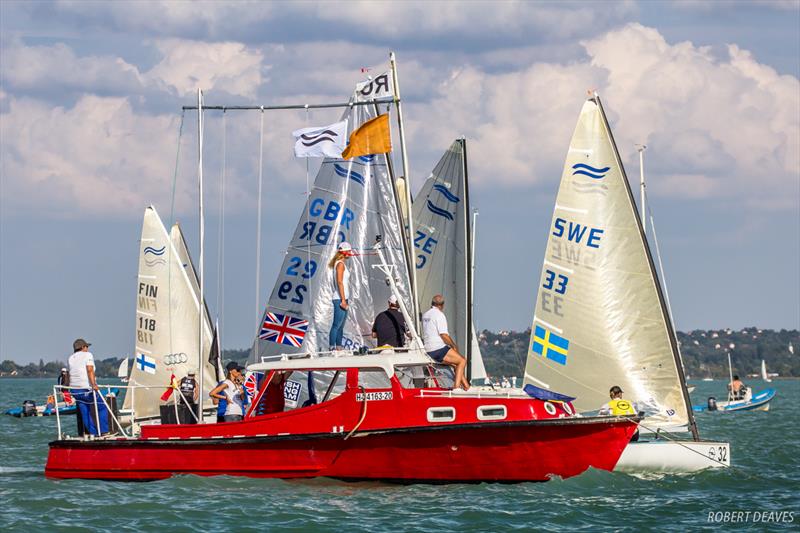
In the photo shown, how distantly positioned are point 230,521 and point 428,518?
2811 millimetres

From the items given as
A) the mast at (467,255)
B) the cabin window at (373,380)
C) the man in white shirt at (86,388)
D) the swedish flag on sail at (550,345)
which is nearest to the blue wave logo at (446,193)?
the mast at (467,255)

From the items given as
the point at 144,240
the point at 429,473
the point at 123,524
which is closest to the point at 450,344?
the point at 429,473

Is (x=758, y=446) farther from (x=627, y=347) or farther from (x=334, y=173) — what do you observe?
(x=334, y=173)

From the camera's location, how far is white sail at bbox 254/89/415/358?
26.3 m

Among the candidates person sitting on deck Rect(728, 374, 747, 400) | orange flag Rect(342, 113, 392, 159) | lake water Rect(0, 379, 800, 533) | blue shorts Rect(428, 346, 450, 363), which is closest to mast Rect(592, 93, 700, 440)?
lake water Rect(0, 379, 800, 533)

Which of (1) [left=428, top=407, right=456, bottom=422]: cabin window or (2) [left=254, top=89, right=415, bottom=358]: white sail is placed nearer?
(1) [left=428, top=407, right=456, bottom=422]: cabin window

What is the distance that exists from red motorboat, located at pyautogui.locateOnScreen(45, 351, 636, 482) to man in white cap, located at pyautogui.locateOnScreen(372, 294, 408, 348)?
1146mm

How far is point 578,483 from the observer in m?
21.9

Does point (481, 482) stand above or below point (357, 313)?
below

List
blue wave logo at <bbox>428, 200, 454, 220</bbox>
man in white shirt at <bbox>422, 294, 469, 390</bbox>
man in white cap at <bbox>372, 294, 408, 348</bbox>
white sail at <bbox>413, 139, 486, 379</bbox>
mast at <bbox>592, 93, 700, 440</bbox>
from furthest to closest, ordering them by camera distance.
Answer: blue wave logo at <bbox>428, 200, 454, 220</bbox>, white sail at <bbox>413, 139, 486, 379</bbox>, mast at <bbox>592, 93, 700, 440</bbox>, man in white cap at <bbox>372, 294, 408, 348</bbox>, man in white shirt at <bbox>422, 294, 469, 390</bbox>


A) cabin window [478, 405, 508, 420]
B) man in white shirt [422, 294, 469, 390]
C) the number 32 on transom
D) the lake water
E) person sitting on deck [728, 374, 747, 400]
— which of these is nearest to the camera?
the lake water

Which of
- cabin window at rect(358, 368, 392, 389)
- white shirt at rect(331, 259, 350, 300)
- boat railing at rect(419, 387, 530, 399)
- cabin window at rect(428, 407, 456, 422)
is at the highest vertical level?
white shirt at rect(331, 259, 350, 300)

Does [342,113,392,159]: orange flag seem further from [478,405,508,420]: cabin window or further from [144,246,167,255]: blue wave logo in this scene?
[144,246,167,255]: blue wave logo

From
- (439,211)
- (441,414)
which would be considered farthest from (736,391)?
(441,414)
